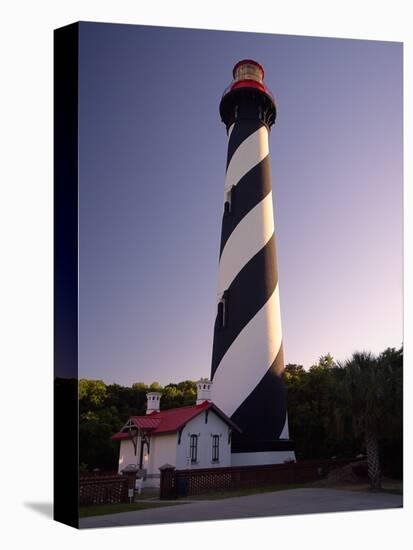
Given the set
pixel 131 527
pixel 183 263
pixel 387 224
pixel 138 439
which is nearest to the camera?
pixel 131 527

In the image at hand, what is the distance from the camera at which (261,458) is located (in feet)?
43.4

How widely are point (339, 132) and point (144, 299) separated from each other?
12.1 feet

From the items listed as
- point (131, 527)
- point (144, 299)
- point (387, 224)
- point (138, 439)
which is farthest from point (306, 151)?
point (131, 527)

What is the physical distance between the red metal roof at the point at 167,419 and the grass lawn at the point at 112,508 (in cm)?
77

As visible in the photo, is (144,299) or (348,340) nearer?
(144,299)

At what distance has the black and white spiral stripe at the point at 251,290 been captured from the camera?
13.9 meters

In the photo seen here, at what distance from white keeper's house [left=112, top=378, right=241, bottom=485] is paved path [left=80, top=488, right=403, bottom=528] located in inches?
20.1

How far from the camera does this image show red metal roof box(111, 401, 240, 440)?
11.9 metres

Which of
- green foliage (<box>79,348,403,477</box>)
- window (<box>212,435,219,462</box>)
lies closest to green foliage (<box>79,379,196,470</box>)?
window (<box>212,435,219,462</box>)

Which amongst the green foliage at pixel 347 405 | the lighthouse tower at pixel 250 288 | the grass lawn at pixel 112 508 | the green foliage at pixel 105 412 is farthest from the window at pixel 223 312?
the grass lawn at pixel 112 508

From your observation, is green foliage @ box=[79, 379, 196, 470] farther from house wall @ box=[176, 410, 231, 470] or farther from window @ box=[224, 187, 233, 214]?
window @ box=[224, 187, 233, 214]

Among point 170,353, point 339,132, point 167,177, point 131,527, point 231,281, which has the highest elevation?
point 339,132

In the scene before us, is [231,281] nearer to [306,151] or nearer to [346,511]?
[306,151]

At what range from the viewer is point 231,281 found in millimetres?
14141
